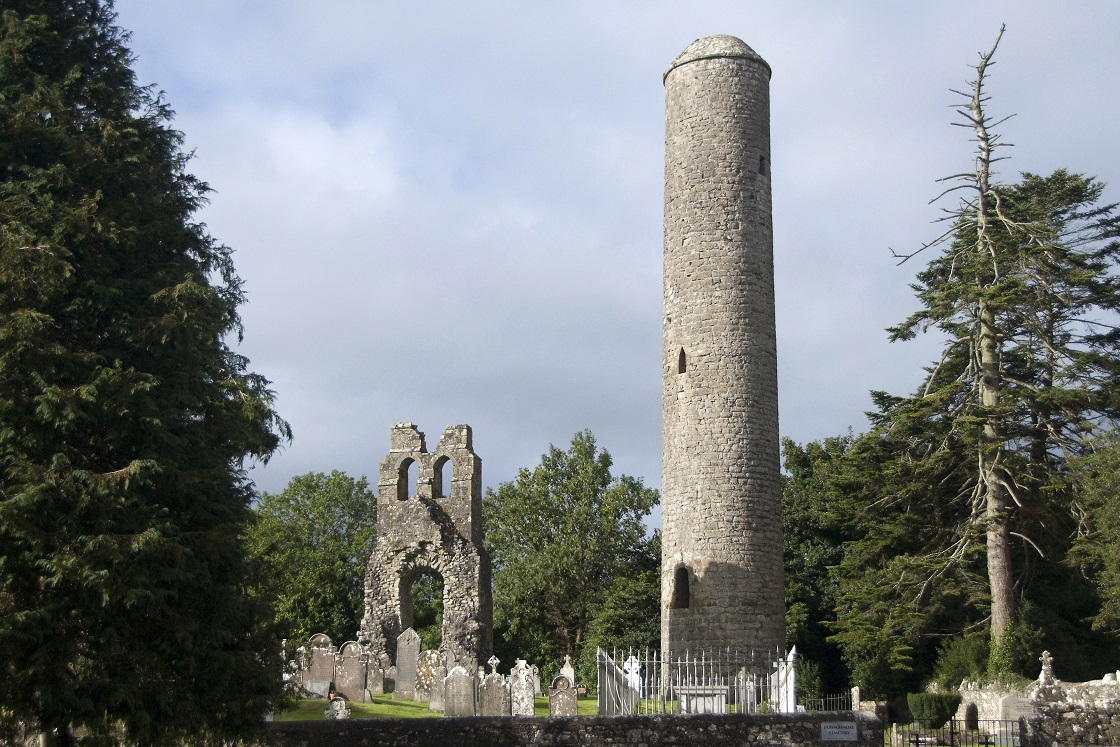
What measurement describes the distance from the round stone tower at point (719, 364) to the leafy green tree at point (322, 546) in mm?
17115

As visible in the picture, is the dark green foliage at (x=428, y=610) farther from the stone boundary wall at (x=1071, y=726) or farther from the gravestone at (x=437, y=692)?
the stone boundary wall at (x=1071, y=726)

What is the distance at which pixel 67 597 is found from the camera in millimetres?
11164

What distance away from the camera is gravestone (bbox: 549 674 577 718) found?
1780 cm

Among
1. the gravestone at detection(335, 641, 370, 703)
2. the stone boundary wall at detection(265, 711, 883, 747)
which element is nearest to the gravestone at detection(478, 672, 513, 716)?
the stone boundary wall at detection(265, 711, 883, 747)

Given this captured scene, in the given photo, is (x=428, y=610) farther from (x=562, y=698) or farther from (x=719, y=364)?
(x=562, y=698)

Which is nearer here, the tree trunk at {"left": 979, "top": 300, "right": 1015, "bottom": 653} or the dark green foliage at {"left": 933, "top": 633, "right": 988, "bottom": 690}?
the tree trunk at {"left": 979, "top": 300, "right": 1015, "bottom": 653}

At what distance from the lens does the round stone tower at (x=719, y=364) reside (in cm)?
2005

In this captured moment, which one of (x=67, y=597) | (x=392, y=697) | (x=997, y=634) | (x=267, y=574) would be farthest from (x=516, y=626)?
(x=67, y=597)

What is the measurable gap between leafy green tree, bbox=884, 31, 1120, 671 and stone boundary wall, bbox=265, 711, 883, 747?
8.56 meters

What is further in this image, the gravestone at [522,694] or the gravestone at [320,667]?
the gravestone at [320,667]

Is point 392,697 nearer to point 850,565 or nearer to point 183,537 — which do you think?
point 850,565

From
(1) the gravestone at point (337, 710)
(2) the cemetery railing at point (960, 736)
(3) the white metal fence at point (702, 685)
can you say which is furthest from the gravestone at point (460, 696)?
(2) the cemetery railing at point (960, 736)

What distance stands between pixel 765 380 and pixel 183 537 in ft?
37.6

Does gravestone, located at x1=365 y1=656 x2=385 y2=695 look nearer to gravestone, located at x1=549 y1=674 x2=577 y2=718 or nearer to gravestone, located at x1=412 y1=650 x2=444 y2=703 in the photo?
gravestone, located at x1=412 y1=650 x2=444 y2=703
